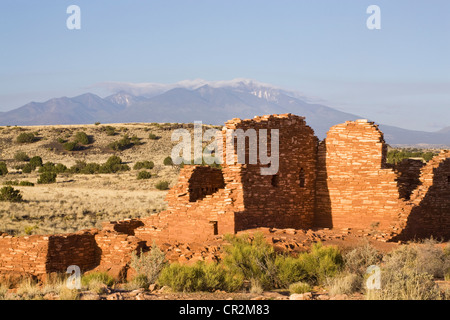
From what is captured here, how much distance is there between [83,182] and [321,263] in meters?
36.8

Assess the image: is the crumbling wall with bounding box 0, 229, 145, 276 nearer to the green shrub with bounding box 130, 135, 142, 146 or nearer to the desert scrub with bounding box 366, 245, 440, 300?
the desert scrub with bounding box 366, 245, 440, 300

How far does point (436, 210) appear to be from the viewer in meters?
17.7

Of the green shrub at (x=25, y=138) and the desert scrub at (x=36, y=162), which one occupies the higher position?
the green shrub at (x=25, y=138)

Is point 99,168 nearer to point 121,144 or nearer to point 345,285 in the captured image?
point 121,144

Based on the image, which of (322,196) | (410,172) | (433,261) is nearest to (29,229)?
(322,196)

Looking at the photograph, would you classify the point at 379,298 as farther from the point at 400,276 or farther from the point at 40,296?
the point at 40,296

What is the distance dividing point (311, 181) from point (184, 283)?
772 centimetres

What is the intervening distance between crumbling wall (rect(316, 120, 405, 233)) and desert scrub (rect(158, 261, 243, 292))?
688 cm

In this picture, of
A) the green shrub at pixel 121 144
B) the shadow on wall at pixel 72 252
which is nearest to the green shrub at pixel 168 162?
the green shrub at pixel 121 144

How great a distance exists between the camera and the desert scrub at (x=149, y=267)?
37.6ft

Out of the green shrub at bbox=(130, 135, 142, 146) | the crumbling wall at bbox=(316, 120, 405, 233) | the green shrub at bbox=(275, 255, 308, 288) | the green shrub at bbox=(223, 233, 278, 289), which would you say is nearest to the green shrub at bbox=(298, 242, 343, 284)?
the green shrub at bbox=(275, 255, 308, 288)

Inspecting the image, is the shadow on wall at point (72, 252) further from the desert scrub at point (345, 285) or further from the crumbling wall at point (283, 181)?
the desert scrub at point (345, 285)

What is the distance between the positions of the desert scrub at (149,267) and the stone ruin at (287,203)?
5.58 ft

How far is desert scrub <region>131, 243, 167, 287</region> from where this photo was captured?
11474mm
